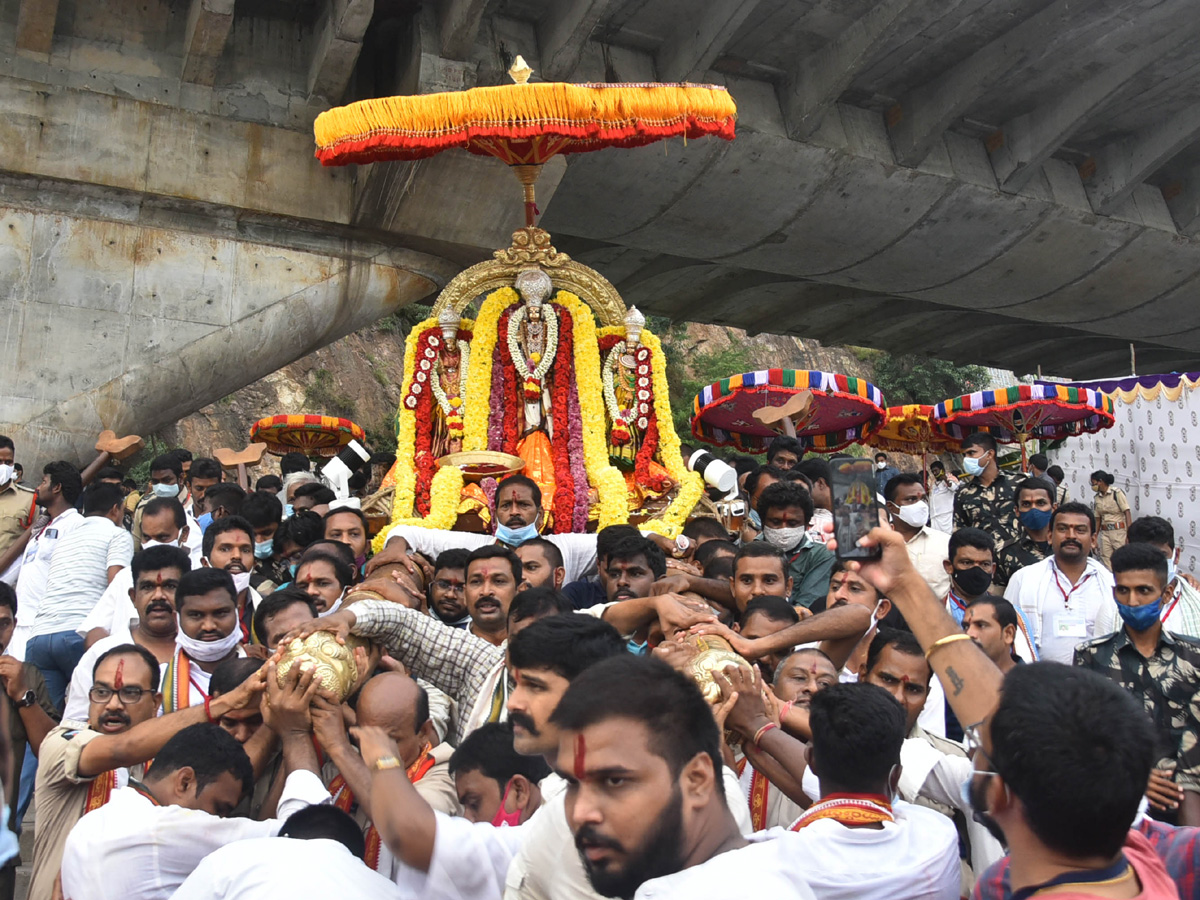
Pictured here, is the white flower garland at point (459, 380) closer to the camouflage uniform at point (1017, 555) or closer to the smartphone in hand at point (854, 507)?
the camouflage uniform at point (1017, 555)

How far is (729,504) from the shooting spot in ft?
29.8

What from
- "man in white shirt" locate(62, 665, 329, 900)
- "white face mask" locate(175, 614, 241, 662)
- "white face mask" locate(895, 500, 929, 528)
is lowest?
"man in white shirt" locate(62, 665, 329, 900)

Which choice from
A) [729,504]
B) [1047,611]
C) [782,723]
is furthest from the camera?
[729,504]

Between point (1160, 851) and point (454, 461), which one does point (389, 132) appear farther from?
point (1160, 851)

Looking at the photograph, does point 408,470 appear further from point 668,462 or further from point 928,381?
point 928,381

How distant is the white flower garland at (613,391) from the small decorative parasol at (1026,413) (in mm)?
4346

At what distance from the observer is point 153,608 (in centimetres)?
479

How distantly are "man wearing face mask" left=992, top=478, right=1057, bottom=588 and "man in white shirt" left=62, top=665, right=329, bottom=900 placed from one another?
550 cm

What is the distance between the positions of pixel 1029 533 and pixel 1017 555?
0.25 meters

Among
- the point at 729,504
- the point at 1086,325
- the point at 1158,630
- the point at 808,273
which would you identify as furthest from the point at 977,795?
the point at 1086,325

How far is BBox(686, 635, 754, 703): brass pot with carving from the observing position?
3041 millimetres

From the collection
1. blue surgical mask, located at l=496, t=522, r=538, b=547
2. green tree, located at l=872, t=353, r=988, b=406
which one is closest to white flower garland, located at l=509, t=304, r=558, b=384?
blue surgical mask, located at l=496, t=522, r=538, b=547

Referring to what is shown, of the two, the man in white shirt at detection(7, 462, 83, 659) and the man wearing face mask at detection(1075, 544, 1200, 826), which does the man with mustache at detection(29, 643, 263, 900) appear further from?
the man wearing face mask at detection(1075, 544, 1200, 826)

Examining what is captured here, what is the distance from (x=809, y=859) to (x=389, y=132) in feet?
22.6
